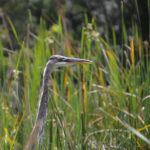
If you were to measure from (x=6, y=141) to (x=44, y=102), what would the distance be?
310mm

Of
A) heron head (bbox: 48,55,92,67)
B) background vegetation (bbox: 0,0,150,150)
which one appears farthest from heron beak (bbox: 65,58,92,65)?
background vegetation (bbox: 0,0,150,150)

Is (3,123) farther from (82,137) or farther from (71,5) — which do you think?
(71,5)

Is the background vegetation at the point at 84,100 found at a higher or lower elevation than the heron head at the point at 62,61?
lower

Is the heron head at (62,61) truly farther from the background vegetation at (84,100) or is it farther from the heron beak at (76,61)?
the background vegetation at (84,100)

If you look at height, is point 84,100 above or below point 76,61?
below

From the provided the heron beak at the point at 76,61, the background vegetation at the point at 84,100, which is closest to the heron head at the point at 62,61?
the heron beak at the point at 76,61

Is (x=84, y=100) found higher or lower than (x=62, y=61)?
lower

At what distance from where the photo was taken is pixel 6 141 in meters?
1.75

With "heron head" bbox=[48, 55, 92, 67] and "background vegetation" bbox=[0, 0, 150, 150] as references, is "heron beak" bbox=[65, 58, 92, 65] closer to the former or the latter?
"heron head" bbox=[48, 55, 92, 67]

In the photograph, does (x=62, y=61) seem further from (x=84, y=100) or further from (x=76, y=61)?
(x=84, y=100)

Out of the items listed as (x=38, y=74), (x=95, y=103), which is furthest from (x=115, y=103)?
(x=38, y=74)

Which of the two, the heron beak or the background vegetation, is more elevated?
the heron beak

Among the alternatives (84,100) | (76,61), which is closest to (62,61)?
(76,61)

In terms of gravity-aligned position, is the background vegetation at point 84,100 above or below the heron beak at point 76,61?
below
